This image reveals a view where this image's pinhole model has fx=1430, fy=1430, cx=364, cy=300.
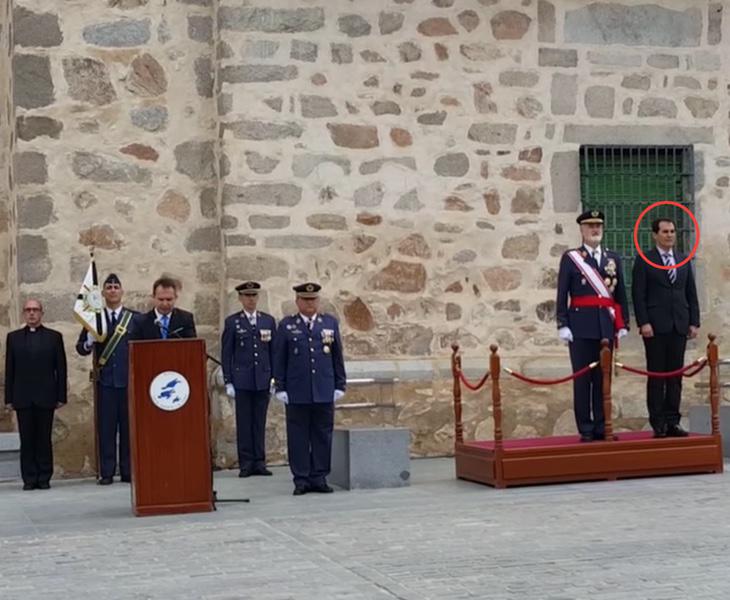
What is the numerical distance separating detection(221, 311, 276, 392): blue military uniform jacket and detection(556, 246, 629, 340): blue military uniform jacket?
2.39 metres

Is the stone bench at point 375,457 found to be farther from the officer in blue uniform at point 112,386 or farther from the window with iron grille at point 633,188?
the window with iron grille at point 633,188

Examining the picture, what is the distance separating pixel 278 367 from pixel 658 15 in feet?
17.1

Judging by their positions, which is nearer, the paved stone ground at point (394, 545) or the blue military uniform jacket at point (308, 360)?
the paved stone ground at point (394, 545)

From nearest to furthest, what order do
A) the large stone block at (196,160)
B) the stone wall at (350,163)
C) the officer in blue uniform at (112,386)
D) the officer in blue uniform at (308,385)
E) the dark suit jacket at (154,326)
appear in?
the officer in blue uniform at (308,385), the dark suit jacket at (154,326), the officer in blue uniform at (112,386), the stone wall at (350,163), the large stone block at (196,160)

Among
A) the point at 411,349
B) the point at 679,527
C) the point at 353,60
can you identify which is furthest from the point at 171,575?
the point at 353,60

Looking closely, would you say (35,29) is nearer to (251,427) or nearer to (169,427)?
(251,427)

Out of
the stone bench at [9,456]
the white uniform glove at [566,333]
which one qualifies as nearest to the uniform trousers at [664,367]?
the white uniform glove at [566,333]

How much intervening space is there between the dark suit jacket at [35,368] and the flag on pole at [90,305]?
0.30 m

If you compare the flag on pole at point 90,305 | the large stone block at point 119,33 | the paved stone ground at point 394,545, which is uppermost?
the large stone block at point 119,33

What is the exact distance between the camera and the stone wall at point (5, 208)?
1223cm

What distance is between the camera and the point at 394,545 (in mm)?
7449

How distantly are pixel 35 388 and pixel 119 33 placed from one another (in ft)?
10.1

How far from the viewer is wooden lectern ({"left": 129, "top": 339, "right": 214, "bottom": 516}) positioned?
8.91 m

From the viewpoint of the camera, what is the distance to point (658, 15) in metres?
12.9
